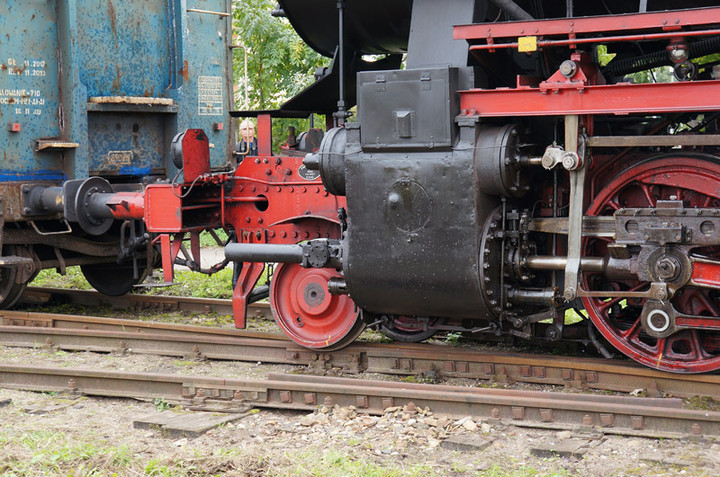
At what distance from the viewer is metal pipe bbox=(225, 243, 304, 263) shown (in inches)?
269

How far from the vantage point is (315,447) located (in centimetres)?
518

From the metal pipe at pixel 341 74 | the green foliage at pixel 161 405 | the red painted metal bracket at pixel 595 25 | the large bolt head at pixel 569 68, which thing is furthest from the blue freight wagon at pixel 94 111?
the large bolt head at pixel 569 68

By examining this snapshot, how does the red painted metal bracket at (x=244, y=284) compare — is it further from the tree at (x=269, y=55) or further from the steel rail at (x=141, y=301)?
the tree at (x=269, y=55)

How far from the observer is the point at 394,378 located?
6.74 meters

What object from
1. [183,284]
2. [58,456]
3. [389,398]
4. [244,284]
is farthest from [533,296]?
[183,284]

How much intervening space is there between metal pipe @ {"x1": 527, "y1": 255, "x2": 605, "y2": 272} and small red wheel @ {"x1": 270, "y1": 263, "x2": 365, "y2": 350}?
151 centimetres

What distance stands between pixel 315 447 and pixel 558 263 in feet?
6.64

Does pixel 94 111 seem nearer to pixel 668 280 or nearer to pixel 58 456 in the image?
pixel 58 456

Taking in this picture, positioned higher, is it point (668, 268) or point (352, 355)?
point (668, 268)

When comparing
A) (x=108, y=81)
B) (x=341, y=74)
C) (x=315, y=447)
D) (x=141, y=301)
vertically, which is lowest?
(x=315, y=447)

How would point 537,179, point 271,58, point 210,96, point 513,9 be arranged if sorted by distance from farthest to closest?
point 271,58
point 210,96
point 537,179
point 513,9

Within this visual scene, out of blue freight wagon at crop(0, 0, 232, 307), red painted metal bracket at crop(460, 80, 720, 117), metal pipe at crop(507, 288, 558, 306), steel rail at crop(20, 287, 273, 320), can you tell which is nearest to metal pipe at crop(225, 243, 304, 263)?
metal pipe at crop(507, 288, 558, 306)

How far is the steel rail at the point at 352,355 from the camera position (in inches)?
239

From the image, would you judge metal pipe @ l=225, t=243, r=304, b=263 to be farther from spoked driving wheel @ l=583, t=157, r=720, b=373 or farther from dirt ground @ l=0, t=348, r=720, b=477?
spoked driving wheel @ l=583, t=157, r=720, b=373
